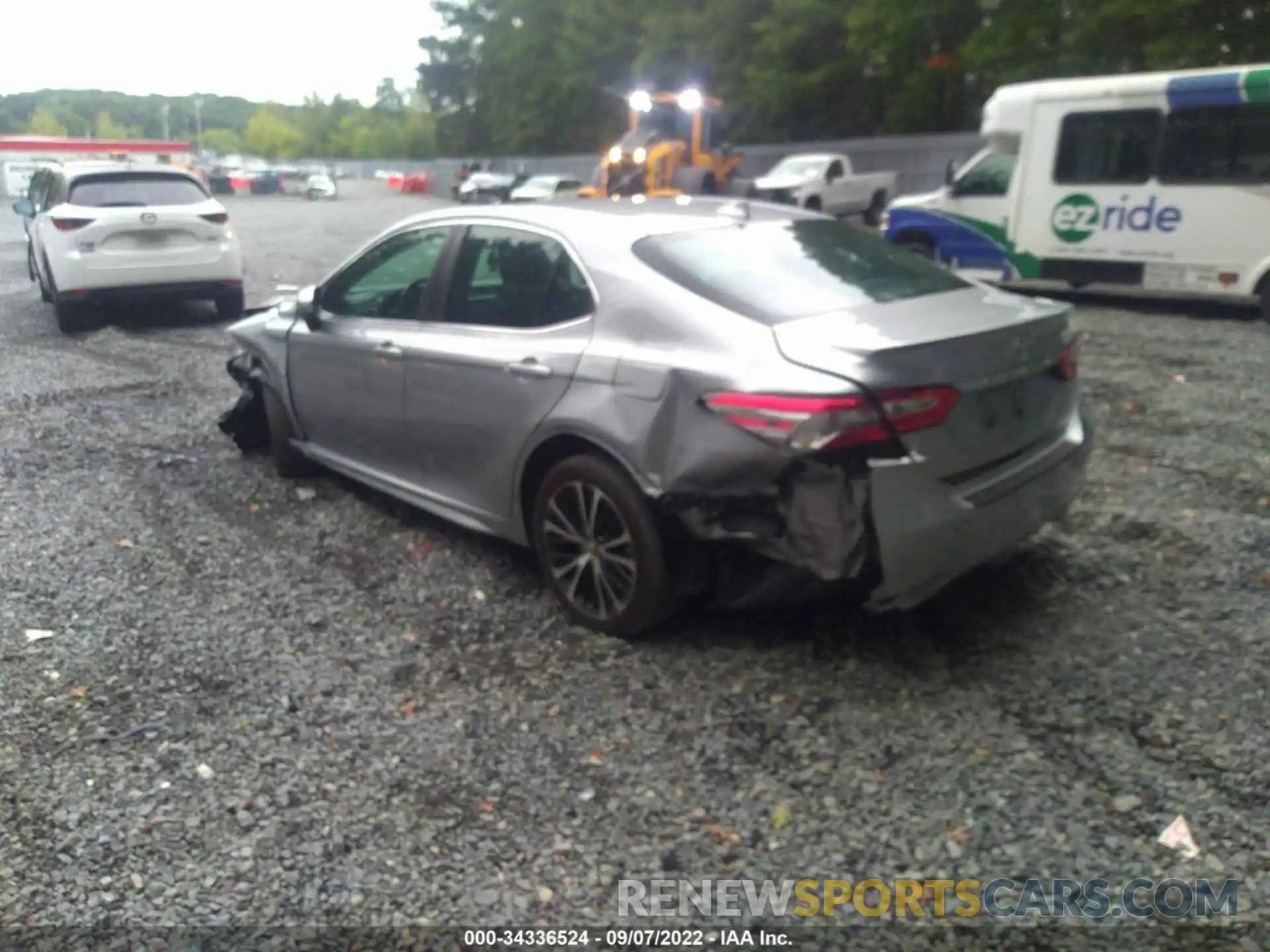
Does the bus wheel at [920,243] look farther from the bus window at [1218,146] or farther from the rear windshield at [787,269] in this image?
the rear windshield at [787,269]

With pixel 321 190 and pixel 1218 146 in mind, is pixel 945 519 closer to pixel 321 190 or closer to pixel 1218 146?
pixel 1218 146

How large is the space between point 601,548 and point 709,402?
31.5 inches

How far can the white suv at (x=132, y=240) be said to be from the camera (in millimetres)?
10539

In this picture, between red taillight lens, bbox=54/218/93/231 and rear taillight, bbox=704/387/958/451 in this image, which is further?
red taillight lens, bbox=54/218/93/231

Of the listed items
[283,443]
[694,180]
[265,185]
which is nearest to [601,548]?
[283,443]

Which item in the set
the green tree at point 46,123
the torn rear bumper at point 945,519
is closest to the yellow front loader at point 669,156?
the torn rear bumper at point 945,519

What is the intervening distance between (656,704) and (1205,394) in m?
5.96

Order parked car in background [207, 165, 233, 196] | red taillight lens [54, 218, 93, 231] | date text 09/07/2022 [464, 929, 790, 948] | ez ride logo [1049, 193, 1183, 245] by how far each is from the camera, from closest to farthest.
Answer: date text 09/07/2022 [464, 929, 790, 948]
red taillight lens [54, 218, 93, 231]
ez ride logo [1049, 193, 1183, 245]
parked car in background [207, 165, 233, 196]

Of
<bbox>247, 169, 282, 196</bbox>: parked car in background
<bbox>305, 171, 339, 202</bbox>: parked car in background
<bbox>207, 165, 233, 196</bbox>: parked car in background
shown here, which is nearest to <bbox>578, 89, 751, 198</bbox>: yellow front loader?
<bbox>305, 171, 339, 202</bbox>: parked car in background

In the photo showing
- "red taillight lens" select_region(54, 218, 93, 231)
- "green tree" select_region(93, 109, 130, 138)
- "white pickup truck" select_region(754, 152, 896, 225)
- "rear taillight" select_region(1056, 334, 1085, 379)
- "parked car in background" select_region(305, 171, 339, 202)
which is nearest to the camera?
"rear taillight" select_region(1056, 334, 1085, 379)

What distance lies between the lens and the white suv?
10539 mm

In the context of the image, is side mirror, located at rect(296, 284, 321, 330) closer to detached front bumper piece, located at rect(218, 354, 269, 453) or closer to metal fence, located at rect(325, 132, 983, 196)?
detached front bumper piece, located at rect(218, 354, 269, 453)

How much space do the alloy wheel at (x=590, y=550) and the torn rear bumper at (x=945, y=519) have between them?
0.93m

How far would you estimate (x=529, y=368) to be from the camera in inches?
160
